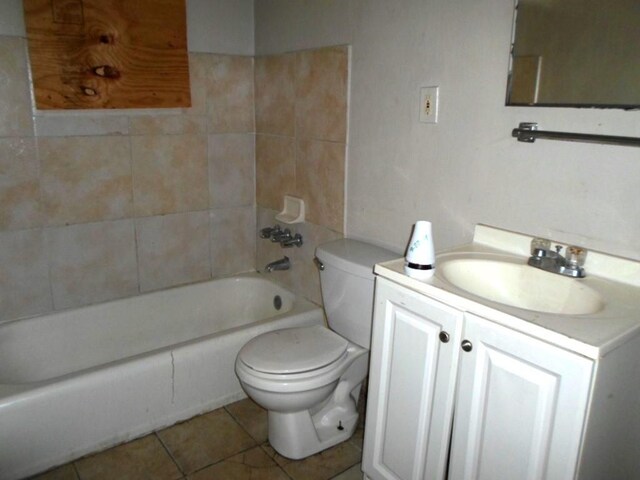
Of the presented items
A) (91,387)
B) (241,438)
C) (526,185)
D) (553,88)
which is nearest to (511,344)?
(526,185)

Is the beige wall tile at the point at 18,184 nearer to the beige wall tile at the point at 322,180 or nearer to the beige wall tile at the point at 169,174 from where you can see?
→ the beige wall tile at the point at 169,174

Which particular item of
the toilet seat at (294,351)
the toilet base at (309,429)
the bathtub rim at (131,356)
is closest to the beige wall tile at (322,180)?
the bathtub rim at (131,356)

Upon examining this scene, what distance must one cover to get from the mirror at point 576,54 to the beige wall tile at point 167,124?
159 cm

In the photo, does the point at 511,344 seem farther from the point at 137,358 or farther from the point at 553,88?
the point at 137,358

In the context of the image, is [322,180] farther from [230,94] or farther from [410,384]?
[410,384]

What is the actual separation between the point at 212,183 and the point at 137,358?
3.45 ft

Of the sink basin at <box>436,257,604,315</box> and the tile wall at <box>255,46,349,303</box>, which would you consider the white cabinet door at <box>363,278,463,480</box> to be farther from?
the tile wall at <box>255,46,349,303</box>

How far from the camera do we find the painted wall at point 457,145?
1360 mm

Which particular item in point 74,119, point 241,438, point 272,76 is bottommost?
point 241,438

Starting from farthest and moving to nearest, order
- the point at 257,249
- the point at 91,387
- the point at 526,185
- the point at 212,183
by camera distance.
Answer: the point at 257,249 → the point at 212,183 → the point at 91,387 → the point at 526,185

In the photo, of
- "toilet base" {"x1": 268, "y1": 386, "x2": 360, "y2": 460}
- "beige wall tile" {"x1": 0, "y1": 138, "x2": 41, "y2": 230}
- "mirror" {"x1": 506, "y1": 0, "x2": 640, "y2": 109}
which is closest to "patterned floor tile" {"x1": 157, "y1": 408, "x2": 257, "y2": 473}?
"toilet base" {"x1": 268, "y1": 386, "x2": 360, "y2": 460}

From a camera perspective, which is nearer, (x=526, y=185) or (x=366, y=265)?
(x=526, y=185)

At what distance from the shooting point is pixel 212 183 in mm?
2705

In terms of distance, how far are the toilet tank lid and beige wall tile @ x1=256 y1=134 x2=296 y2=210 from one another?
1.91 ft
